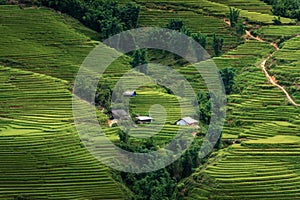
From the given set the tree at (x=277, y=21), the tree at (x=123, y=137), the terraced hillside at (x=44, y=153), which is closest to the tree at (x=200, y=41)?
the tree at (x=277, y=21)

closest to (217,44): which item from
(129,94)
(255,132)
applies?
(129,94)

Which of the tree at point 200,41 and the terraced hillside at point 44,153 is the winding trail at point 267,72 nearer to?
the tree at point 200,41

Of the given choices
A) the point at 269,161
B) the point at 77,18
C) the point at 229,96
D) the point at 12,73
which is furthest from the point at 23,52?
the point at 269,161

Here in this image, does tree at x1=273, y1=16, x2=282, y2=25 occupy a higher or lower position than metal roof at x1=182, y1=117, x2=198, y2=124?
higher

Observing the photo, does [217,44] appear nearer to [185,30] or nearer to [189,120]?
[185,30]

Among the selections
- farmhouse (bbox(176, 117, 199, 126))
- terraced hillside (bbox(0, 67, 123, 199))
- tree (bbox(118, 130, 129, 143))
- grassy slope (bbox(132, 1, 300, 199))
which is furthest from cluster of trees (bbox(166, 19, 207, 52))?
tree (bbox(118, 130, 129, 143))

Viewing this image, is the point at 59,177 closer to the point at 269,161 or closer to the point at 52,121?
the point at 52,121

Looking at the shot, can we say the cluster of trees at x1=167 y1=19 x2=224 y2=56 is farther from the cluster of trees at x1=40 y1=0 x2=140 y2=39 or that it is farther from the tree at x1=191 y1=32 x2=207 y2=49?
the cluster of trees at x1=40 y1=0 x2=140 y2=39
